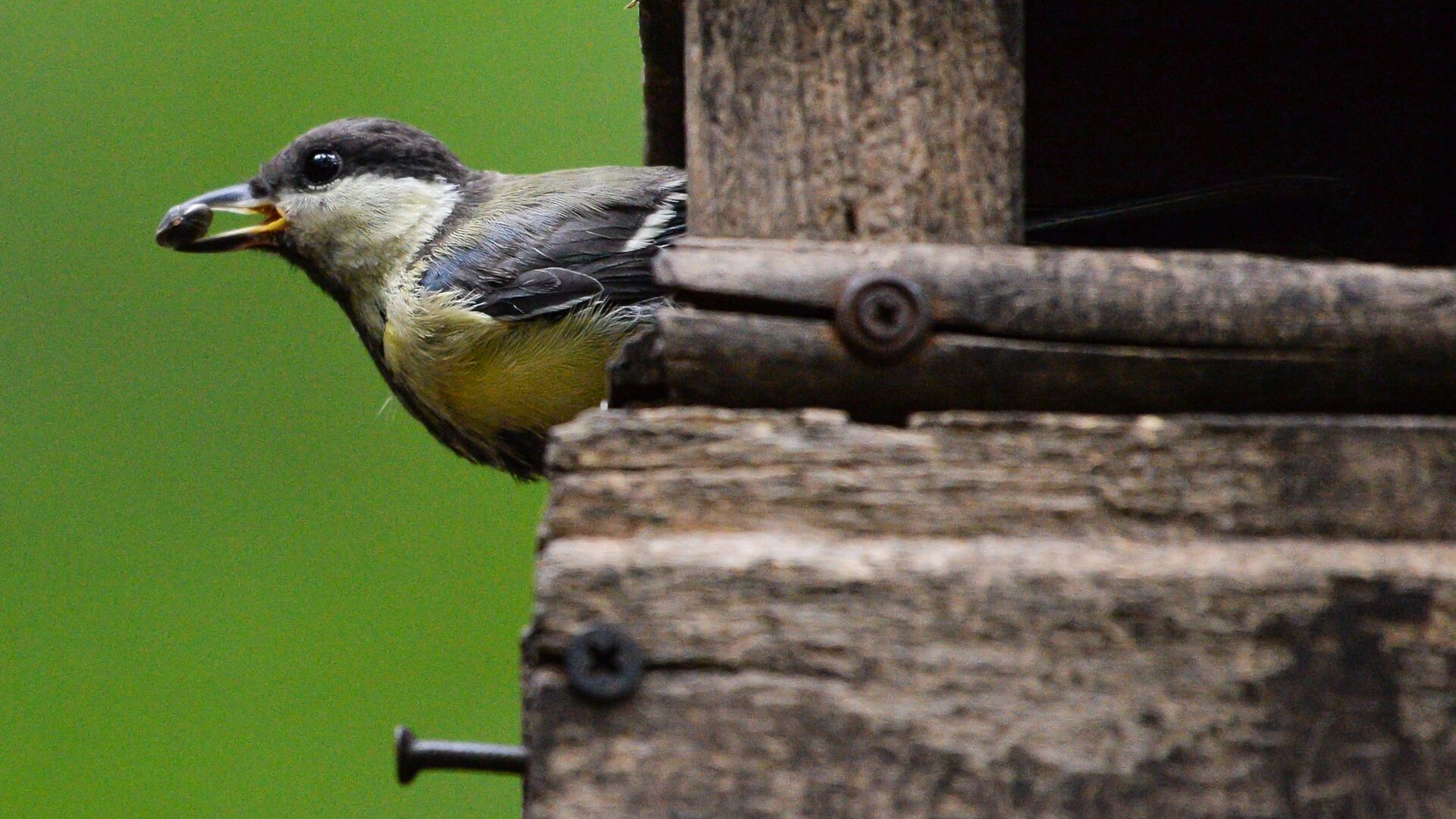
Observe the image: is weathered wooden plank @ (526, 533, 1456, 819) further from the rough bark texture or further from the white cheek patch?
the white cheek patch

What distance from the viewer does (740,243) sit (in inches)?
36.7

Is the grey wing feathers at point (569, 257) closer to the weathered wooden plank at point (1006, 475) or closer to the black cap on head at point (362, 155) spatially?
the black cap on head at point (362, 155)

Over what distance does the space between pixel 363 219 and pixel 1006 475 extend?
1378 millimetres

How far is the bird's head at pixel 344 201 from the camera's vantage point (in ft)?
6.79

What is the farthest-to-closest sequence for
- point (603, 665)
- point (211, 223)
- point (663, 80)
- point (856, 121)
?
1. point (211, 223)
2. point (663, 80)
3. point (856, 121)
4. point (603, 665)

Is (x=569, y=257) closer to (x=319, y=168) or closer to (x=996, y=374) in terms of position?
(x=319, y=168)

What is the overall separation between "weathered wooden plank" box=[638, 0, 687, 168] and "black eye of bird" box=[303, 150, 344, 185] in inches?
17.3

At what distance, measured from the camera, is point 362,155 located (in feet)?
7.10

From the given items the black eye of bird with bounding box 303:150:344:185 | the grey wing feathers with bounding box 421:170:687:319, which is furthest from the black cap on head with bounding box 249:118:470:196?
the grey wing feathers with bounding box 421:170:687:319

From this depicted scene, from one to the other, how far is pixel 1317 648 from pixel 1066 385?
0.20 meters

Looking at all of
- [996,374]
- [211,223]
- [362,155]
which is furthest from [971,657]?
[362,155]

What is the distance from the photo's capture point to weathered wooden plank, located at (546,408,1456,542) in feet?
2.89

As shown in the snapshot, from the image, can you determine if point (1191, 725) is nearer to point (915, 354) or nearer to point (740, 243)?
point (915, 354)

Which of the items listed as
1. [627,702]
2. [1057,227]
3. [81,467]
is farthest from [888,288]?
[81,467]
